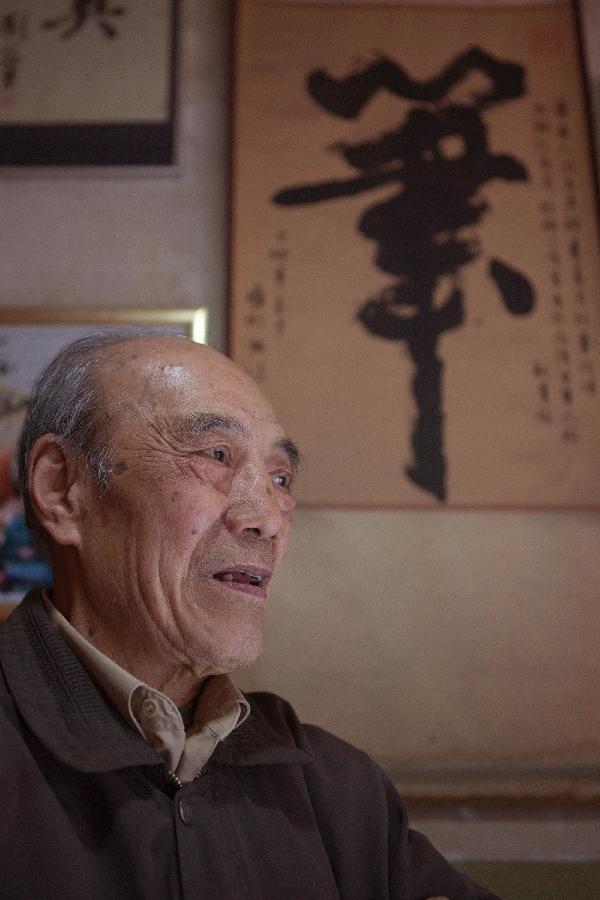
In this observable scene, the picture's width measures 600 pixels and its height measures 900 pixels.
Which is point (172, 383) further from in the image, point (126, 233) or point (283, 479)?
point (126, 233)

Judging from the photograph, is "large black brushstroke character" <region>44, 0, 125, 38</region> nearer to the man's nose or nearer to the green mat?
the man's nose

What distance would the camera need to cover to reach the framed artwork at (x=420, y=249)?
5.63 ft

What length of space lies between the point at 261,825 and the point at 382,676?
67 centimetres

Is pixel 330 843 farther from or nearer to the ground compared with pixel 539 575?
nearer to the ground

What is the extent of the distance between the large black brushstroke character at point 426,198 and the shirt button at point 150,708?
907mm

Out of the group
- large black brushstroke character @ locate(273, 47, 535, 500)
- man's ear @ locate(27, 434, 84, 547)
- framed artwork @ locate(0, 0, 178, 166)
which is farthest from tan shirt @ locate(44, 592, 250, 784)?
framed artwork @ locate(0, 0, 178, 166)

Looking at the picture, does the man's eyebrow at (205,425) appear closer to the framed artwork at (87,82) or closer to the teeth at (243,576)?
the teeth at (243,576)

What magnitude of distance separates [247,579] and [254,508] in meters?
0.10

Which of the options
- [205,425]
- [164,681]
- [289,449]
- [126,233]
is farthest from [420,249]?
[164,681]

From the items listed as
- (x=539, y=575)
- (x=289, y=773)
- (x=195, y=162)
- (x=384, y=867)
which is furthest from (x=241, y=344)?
(x=384, y=867)

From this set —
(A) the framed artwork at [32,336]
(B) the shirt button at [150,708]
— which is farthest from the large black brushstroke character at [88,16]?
(B) the shirt button at [150,708]

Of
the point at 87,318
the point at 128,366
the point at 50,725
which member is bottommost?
the point at 50,725

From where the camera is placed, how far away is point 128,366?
1131 millimetres

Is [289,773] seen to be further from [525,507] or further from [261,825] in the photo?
[525,507]
